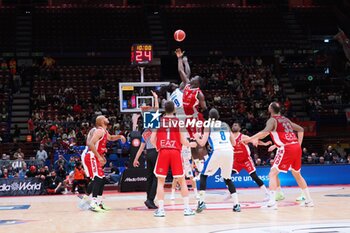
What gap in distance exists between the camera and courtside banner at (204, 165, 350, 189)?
19.2 m

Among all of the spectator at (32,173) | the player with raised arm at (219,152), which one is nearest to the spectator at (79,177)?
the spectator at (32,173)

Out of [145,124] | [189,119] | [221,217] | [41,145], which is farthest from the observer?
[41,145]

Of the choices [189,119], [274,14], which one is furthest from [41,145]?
[274,14]

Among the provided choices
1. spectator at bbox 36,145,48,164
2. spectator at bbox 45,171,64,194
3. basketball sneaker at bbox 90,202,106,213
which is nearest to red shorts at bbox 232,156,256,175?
basketball sneaker at bbox 90,202,106,213

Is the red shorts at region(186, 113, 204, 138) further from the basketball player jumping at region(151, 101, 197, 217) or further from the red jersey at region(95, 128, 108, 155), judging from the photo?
the basketball player jumping at region(151, 101, 197, 217)

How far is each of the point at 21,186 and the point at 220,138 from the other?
9647 mm

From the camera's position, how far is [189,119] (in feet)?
41.1

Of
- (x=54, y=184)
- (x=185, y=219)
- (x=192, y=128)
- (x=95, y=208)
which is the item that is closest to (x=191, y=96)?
(x=192, y=128)

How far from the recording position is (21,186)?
18.8 meters

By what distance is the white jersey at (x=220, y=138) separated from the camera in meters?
11.0

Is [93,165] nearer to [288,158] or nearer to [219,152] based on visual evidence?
[219,152]

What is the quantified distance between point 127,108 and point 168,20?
17.9 m

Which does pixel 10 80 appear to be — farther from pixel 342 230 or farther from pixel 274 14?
pixel 342 230

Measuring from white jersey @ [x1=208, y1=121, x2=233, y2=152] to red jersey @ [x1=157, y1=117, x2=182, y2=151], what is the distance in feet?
2.71
